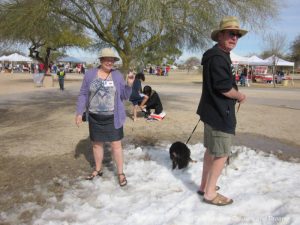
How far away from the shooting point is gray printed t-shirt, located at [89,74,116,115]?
15.3 ft

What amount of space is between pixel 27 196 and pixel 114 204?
1.02 m

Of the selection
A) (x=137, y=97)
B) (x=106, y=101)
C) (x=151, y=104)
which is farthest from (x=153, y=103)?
(x=106, y=101)

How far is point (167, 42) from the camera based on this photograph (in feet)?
37.4

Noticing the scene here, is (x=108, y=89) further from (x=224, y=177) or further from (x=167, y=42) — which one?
(x=167, y=42)

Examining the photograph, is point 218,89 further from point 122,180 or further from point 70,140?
point 70,140

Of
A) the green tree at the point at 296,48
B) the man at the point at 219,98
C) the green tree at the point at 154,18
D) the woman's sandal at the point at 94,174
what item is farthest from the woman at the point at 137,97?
the green tree at the point at 296,48

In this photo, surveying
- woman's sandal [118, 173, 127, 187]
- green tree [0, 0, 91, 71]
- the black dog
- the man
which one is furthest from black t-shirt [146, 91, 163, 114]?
the man

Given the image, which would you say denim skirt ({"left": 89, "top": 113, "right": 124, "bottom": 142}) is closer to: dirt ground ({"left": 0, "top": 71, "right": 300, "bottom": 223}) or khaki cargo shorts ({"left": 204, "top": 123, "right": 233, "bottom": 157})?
dirt ground ({"left": 0, "top": 71, "right": 300, "bottom": 223})

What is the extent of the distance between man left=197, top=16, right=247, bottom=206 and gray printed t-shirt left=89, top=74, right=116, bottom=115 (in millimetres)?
1179

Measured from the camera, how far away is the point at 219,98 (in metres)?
3.77

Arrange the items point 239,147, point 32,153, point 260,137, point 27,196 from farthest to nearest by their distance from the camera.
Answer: point 260,137, point 239,147, point 32,153, point 27,196

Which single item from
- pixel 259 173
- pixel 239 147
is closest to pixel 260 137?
pixel 239 147

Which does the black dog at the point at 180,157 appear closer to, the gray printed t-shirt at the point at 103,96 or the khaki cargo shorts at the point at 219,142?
the gray printed t-shirt at the point at 103,96

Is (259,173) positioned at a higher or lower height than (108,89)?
lower
